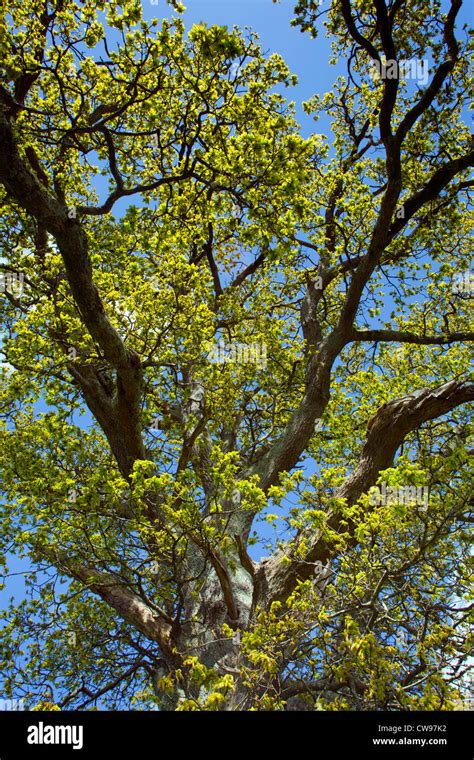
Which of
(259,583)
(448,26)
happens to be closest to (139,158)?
(448,26)

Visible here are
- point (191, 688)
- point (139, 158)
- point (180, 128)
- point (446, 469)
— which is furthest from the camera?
point (139, 158)

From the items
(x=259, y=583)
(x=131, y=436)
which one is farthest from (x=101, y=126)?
(x=259, y=583)

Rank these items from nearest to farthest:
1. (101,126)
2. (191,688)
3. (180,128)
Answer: (191,688) < (101,126) < (180,128)

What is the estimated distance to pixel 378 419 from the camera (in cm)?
750

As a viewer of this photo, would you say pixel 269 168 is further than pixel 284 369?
No

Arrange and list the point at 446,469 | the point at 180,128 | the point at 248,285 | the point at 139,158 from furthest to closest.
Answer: the point at 248,285
the point at 139,158
the point at 180,128
the point at 446,469

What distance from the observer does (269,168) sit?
296 inches

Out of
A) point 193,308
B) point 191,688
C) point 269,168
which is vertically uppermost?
point 269,168

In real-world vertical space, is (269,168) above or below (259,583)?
above

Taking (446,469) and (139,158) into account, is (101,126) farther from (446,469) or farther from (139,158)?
(446,469)

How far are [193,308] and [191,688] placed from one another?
199 inches

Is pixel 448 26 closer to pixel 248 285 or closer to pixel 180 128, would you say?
pixel 180 128
